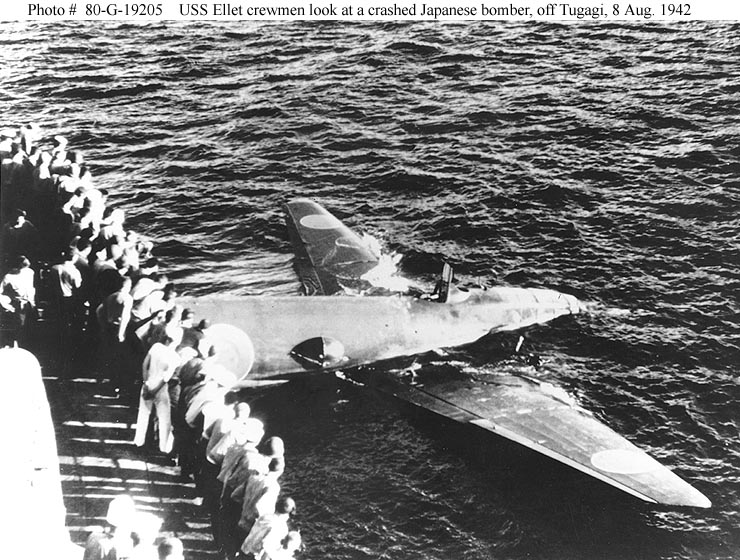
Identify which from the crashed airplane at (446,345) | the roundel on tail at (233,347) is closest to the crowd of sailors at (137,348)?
the roundel on tail at (233,347)

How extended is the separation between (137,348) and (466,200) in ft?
54.9

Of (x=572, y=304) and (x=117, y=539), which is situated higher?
(x=117, y=539)

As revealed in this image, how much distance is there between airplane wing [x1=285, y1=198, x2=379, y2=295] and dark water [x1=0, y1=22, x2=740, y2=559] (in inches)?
49.6

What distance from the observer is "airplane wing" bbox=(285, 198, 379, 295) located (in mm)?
20703

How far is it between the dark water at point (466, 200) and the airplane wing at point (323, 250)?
1.26m

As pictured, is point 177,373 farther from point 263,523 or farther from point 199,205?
point 199,205

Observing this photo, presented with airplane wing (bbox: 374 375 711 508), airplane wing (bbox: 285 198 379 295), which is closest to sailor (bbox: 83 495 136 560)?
airplane wing (bbox: 374 375 711 508)

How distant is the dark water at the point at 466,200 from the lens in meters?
14.4

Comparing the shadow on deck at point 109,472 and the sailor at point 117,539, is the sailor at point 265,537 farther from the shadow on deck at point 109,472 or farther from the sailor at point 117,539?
the shadow on deck at point 109,472

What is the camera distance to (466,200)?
85.4 feet

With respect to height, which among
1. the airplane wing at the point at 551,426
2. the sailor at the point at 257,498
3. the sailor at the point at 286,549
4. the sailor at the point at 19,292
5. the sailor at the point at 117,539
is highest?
the sailor at the point at 19,292

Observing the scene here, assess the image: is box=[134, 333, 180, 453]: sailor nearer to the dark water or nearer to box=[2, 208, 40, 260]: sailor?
the dark water

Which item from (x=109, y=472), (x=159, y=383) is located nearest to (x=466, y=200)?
(x=159, y=383)

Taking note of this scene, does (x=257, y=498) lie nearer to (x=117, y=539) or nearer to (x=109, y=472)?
(x=117, y=539)
